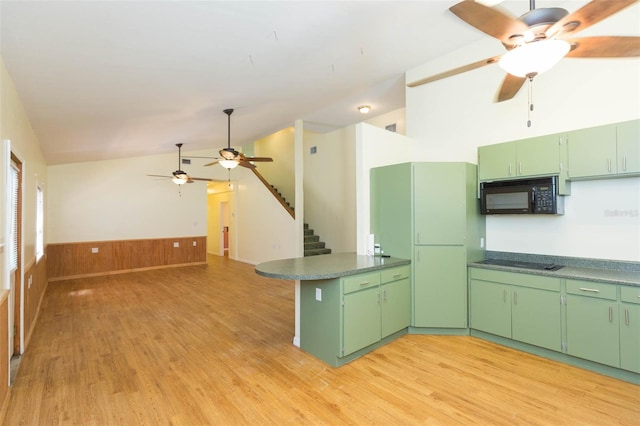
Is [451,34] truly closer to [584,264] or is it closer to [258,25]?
[258,25]

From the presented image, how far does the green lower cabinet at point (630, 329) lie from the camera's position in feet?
8.37

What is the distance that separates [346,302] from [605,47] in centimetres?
255

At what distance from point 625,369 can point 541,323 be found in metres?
0.64

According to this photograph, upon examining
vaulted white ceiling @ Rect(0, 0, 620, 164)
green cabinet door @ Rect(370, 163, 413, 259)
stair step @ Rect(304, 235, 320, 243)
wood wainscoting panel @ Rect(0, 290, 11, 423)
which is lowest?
wood wainscoting panel @ Rect(0, 290, 11, 423)

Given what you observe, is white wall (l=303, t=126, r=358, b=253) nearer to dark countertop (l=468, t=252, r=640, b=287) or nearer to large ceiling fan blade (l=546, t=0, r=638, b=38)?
dark countertop (l=468, t=252, r=640, b=287)

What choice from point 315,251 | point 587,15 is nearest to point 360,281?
point 587,15

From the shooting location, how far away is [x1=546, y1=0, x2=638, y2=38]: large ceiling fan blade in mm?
1374

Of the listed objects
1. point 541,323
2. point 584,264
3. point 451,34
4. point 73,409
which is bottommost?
point 73,409

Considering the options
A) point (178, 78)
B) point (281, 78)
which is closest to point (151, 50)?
point (178, 78)

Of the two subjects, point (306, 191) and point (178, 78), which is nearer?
point (178, 78)

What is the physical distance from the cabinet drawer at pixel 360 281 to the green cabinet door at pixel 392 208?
0.68 m

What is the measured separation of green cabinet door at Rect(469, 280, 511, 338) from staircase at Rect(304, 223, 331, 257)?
4.18m

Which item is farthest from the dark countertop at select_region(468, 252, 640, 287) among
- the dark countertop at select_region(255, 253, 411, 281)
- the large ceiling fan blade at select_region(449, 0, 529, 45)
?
the large ceiling fan blade at select_region(449, 0, 529, 45)

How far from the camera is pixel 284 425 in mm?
2135
